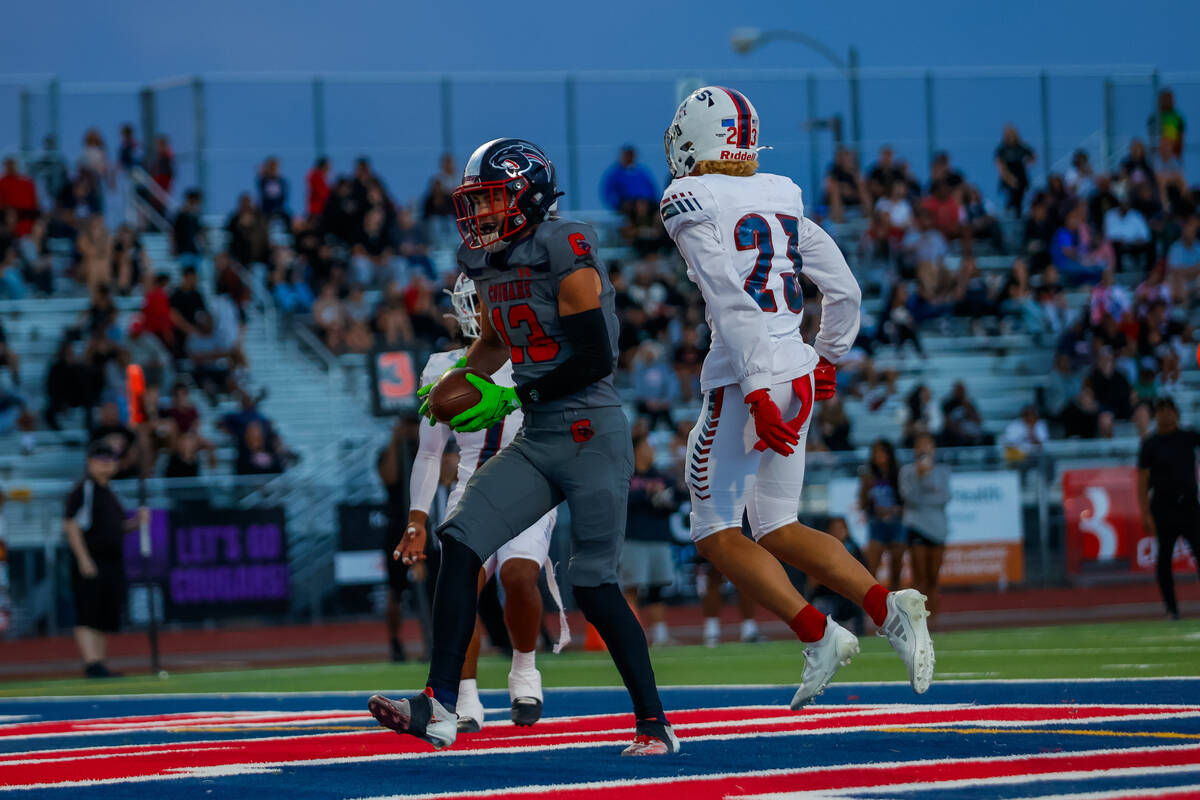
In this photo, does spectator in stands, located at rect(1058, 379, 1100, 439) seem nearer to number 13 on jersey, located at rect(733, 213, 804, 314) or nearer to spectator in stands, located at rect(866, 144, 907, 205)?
spectator in stands, located at rect(866, 144, 907, 205)

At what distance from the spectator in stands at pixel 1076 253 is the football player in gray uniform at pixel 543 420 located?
2264 centimetres

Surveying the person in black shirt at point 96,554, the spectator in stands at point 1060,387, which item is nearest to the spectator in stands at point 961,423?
the spectator in stands at point 1060,387

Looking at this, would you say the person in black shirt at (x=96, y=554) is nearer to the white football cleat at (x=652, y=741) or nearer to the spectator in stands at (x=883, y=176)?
the white football cleat at (x=652, y=741)

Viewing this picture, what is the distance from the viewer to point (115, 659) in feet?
61.3

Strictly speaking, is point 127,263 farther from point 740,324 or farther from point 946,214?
point 740,324

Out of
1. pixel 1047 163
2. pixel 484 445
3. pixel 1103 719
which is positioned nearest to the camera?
pixel 1103 719

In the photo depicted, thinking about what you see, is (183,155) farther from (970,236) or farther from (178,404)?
(970,236)

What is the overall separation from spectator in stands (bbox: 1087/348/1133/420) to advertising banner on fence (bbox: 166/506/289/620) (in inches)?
430

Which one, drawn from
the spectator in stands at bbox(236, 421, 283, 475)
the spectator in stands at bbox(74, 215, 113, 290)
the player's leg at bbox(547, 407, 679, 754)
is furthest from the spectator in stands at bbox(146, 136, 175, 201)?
the player's leg at bbox(547, 407, 679, 754)

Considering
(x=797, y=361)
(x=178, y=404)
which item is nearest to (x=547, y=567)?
(x=797, y=361)

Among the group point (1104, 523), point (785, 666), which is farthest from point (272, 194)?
point (785, 666)

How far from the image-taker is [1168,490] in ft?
53.9

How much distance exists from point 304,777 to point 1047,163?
91.8 ft

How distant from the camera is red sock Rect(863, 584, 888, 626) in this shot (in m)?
6.86
